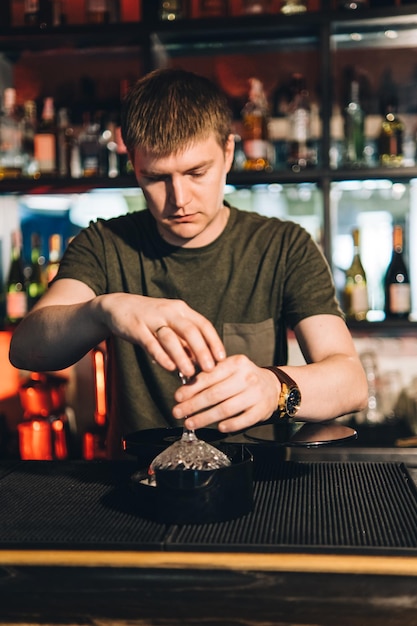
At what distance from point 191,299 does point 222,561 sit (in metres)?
0.91

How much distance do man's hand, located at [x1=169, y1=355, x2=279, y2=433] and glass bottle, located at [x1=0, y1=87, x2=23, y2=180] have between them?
1831 mm

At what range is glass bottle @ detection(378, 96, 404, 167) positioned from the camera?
8.64 feet

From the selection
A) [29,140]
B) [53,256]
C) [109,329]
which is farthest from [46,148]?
[109,329]

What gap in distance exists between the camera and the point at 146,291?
1.71 metres

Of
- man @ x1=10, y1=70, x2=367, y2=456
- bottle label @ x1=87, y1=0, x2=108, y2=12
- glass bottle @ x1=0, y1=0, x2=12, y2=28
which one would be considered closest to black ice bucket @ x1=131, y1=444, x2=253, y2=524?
man @ x1=10, y1=70, x2=367, y2=456

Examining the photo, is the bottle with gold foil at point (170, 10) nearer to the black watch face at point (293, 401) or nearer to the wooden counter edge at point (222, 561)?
the black watch face at point (293, 401)

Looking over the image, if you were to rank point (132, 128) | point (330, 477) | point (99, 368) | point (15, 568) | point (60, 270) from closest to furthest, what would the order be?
1. point (15, 568)
2. point (330, 477)
3. point (132, 128)
4. point (60, 270)
5. point (99, 368)

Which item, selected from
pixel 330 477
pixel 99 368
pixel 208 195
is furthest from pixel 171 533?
pixel 99 368

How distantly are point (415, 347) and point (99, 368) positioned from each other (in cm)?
115

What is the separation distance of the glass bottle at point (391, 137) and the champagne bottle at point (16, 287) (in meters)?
1.32

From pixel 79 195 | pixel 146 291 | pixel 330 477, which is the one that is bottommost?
pixel 330 477

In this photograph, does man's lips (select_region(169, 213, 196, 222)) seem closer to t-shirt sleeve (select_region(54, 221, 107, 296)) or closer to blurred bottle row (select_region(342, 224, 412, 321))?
t-shirt sleeve (select_region(54, 221, 107, 296))

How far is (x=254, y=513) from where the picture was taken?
985 mm

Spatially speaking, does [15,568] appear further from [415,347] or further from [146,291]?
[415,347]
